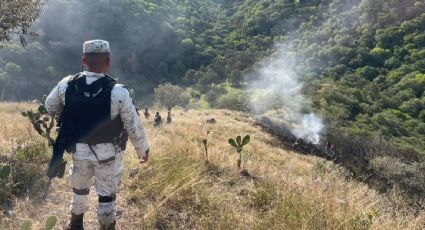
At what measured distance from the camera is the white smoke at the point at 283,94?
4741cm

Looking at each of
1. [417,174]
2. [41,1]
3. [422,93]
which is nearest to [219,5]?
[422,93]

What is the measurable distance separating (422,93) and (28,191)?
62.6 m

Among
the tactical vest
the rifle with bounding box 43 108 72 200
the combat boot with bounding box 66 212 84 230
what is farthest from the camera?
the combat boot with bounding box 66 212 84 230

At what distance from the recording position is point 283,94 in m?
62.4

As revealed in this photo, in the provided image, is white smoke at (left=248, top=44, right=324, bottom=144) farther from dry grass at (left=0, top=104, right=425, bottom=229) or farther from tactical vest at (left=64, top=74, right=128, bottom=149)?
tactical vest at (left=64, top=74, right=128, bottom=149)

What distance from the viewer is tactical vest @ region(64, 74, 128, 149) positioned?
135 inches

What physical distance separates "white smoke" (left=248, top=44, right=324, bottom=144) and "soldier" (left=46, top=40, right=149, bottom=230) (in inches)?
1058

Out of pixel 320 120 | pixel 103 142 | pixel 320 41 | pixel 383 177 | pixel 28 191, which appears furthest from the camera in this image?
pixel 320 41

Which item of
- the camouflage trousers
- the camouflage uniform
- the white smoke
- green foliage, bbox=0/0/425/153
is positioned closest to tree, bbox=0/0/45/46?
the camouflage uniform

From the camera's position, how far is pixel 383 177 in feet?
53.7

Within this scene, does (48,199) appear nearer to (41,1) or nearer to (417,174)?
(41,1)

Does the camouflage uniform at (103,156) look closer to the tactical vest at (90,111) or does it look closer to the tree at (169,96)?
the tactical vest at (90,111)

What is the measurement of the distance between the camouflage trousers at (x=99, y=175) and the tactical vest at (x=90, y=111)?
0.32ft

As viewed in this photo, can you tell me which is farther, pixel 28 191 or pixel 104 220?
pixel 28 191
